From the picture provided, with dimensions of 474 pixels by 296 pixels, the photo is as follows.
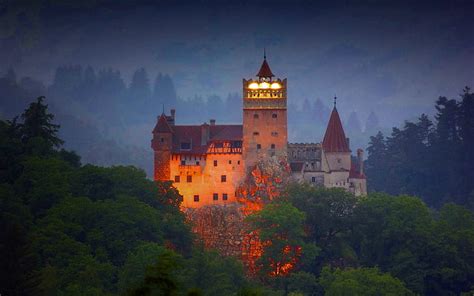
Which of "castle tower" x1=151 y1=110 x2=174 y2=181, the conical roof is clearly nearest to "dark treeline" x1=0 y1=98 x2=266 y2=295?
"castle tower" x1=151 y1=110 x2=174 y2=181

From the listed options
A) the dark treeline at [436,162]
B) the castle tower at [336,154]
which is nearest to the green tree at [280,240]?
the castle tower at [336,154]

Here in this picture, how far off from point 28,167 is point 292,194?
2042 cm

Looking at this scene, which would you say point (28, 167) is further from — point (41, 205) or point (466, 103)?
point (466, 103)

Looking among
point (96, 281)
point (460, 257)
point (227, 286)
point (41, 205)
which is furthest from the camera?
point (460, 257)

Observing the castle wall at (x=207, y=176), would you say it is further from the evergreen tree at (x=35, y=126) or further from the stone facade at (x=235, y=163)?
the evergreen tree at (x=35, y=126)

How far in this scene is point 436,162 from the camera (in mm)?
Result: 150375

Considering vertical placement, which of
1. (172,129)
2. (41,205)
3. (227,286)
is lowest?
(227,286)

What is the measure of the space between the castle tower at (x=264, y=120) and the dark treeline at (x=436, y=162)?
42.2m

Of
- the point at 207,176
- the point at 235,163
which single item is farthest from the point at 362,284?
the point at 207,176

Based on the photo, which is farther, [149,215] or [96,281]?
[149,215]

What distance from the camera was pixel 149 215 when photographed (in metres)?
98.2

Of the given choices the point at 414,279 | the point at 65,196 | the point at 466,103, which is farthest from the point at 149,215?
the point at 466,103

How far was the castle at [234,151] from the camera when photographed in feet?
347

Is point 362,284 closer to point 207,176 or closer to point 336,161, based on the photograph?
point 336,161
